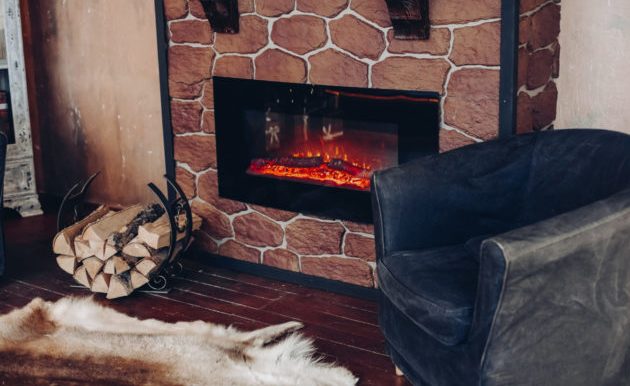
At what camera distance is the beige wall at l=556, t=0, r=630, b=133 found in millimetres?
3178

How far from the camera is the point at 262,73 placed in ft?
12.1

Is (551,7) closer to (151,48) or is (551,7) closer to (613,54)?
(613,54)

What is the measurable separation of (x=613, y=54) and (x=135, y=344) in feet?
6.67

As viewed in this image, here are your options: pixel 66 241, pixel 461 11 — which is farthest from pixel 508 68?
pixel 66 241

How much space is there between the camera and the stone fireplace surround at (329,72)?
3.14 meters

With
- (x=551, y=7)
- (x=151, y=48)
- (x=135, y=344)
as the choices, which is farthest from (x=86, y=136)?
(x=551, y=7)

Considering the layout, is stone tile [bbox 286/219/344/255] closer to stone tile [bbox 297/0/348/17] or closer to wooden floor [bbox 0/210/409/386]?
wooden floor [bbox 0/210/409/386]

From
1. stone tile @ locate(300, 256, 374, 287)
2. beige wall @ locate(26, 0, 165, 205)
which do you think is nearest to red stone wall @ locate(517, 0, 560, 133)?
stone tile @ locate(300, 256, 374, 287)

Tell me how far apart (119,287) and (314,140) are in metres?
1.02

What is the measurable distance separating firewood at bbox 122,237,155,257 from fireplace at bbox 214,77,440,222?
1.57ft

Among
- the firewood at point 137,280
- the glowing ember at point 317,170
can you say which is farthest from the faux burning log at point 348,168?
the firewood at point 137,280

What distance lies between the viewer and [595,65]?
3244mm

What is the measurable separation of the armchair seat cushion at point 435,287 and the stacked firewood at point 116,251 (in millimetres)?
1258

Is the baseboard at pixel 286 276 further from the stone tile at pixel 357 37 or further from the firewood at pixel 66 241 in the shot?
the stone tile at pixel 357 37
